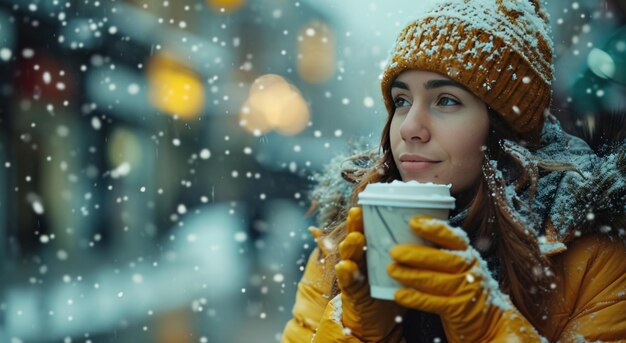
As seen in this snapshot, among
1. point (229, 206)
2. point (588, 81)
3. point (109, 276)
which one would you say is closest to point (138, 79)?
point (229, 206)

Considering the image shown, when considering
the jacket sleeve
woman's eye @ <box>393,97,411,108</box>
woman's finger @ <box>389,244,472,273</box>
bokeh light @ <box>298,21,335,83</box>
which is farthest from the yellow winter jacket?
bokeh light @ <box>298,21,335,83</box>

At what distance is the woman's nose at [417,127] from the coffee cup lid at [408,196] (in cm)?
45

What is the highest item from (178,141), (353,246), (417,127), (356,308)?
(417,127)

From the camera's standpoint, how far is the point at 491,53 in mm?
2084

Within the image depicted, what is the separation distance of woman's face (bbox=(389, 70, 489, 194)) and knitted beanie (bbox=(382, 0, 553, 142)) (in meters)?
0.05

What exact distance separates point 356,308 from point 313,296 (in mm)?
637

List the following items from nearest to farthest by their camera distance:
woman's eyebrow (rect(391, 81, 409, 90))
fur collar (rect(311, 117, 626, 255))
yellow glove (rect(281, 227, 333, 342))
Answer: fur collar (rect(311, 117, 626, 255)), woman's eyebrow (rect(391, 81, 409, 90)), yellow glove (rect(281, 227, 333, 342))

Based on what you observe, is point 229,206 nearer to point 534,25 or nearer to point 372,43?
point 372,43

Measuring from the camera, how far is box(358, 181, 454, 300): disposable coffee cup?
4.96ft

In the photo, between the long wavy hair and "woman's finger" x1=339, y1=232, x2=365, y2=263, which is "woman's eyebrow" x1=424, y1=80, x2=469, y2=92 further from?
"woman's finger" x1=339, y1=232, x2=365, y2=263

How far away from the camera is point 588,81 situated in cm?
328

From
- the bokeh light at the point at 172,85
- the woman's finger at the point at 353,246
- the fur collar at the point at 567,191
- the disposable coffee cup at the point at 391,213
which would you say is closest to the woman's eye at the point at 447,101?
the fur collar at the point at 567,191

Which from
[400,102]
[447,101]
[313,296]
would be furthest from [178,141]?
[447,101]

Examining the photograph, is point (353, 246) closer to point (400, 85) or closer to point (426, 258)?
point (426, 258)
